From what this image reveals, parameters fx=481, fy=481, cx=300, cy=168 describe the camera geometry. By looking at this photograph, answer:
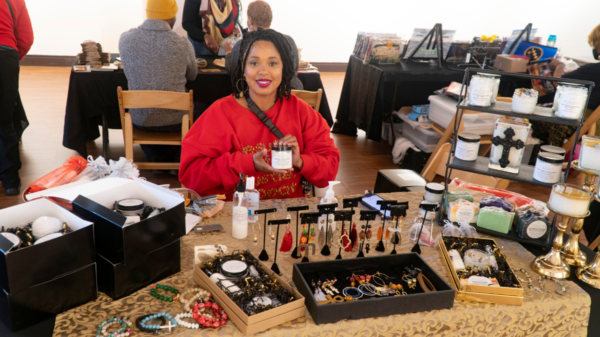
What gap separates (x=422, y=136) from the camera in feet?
13.6

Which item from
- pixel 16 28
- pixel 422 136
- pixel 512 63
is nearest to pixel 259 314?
pixel 16 28

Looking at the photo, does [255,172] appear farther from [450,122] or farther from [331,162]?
[450,122]

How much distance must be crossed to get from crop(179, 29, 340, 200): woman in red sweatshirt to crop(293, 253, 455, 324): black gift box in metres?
0.56

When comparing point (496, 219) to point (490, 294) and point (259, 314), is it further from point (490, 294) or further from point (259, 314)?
point (259, 314)

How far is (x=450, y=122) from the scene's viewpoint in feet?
12.3

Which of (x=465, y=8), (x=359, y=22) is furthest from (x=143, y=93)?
(x=465, y=8)

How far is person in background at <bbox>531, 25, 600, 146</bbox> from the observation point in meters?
3.43

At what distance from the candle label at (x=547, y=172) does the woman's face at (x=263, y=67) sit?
0.98m

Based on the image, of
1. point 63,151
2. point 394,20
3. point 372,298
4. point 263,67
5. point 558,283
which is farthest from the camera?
point 394,20

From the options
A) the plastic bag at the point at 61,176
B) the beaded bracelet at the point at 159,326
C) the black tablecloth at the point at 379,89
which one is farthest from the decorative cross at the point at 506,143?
the black tablecloth at the point at 379,89

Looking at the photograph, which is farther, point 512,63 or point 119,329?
point 512,63

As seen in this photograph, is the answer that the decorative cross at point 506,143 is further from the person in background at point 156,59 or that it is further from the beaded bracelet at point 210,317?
the person in background at point 156,59

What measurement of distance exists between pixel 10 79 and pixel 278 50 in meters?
2.16

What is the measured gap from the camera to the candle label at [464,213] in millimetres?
1698
